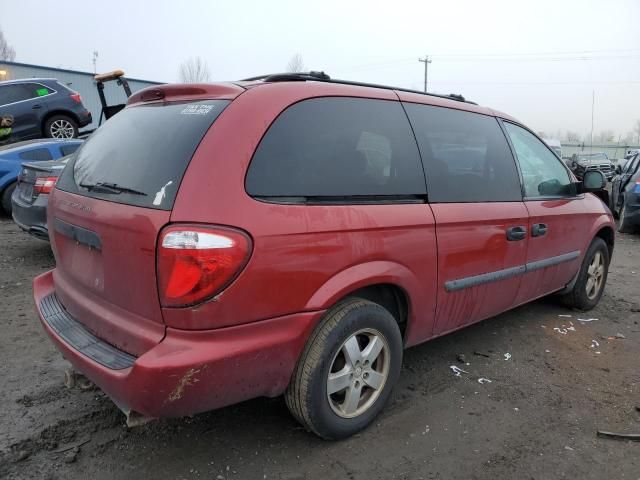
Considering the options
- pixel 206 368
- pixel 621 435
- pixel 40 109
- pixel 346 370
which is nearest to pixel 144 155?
pixel 206 368

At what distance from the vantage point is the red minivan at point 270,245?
2.01 metres

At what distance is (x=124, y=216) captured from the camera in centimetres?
215

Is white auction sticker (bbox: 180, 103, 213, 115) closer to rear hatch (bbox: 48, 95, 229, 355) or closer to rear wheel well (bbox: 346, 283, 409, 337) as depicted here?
rear hatch (bbox: 48, 95, 229, 355)

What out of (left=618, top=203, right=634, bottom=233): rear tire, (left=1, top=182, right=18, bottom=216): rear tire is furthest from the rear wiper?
Result: (left=618, top=203, right=634, bottom=233): rear tire

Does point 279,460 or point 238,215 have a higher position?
point 238,215

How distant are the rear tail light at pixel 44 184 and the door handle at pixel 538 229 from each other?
484 centimetres

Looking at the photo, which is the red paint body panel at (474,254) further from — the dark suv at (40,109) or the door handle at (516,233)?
the dark suv at (40,109)

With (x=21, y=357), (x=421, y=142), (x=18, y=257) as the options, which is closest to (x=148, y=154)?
(x=421, y=142)

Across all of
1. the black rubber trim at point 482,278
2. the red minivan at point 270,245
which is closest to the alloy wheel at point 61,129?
the red minivan at point 270,245

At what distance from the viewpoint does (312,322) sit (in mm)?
2271

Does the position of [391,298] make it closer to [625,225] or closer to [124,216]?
[124,216]

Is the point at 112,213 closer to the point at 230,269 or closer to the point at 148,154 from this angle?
the point at 148,154

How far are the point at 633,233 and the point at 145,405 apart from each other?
33.2 ft

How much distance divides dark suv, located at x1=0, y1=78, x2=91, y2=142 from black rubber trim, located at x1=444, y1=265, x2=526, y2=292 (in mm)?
11164
